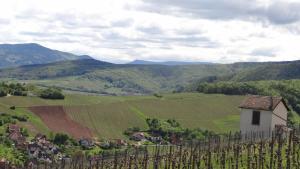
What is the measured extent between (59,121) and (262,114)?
105 metres

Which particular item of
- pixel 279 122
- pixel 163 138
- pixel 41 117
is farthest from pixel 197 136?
pixel 279 122

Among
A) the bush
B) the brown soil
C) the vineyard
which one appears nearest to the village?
the vineyard

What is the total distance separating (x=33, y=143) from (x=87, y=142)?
1799 centimetres

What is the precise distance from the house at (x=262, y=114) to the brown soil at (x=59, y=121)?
88281mm

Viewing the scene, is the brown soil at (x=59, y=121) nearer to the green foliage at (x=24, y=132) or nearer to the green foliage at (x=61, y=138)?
the green foliage at (x=61, y=138)

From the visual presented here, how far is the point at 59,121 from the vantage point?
571 ft

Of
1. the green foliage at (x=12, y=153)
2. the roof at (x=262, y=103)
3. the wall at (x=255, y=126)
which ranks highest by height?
the roof at (x=262, y=103)

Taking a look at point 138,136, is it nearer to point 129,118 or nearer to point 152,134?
point 152,134

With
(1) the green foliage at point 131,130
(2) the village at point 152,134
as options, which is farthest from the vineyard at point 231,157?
(1) the green foliage at point 131,130

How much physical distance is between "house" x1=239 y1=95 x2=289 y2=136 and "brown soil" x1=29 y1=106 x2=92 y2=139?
88.3 m

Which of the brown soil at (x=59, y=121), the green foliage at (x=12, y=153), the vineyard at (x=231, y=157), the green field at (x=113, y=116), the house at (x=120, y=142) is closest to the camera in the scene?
the vineyard at (x=231, y=157)

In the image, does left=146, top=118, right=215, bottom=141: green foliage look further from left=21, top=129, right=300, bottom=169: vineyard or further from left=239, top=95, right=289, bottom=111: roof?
left=21, top=129, right=300, bottom=169: vineyard

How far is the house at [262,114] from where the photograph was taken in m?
78.1

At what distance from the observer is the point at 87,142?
15300 centimetres
